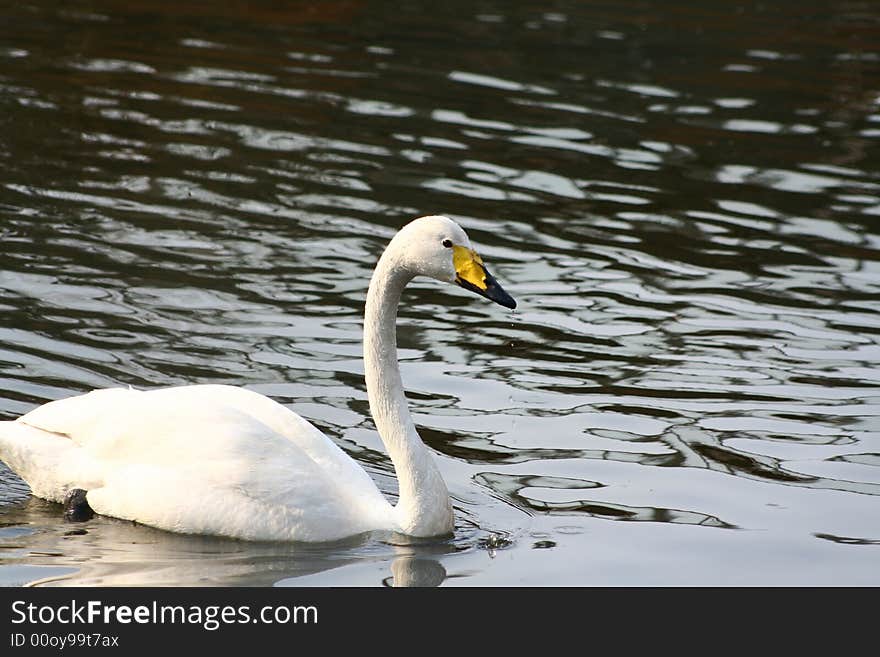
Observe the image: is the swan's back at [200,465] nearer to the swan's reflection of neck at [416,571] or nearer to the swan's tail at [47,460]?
the swan's tail at [47,460]

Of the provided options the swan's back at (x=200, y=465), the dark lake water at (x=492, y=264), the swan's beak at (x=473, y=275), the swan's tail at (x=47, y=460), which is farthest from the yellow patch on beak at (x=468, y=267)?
the swan's tail at (x=47, y=460)

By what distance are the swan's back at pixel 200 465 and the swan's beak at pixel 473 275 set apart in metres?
0.97

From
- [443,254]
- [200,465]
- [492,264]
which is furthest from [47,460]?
[492,264]

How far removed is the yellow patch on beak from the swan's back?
0.99m

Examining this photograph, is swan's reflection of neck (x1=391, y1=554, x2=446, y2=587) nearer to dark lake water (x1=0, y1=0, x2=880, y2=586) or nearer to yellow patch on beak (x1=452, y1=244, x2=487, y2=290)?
dark lake water (x1=0, y1=0, x2=880, y2=586)

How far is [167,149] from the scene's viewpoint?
1438 cm

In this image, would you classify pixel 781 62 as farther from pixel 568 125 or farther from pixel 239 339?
pixel 239 339

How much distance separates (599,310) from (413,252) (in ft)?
13.0

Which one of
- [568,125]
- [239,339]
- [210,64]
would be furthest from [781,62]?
[239,339]

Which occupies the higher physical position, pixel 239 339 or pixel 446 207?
pixel 446 207

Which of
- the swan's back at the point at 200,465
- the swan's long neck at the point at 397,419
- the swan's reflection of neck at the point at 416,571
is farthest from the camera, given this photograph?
the swan's long neck at the point at 397,419

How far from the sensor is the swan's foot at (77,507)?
24.9 ft

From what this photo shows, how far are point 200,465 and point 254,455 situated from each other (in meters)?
0.24

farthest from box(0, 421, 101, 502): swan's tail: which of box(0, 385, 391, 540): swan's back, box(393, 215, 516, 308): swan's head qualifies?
box(393, 215, 516, 308): swan's head
